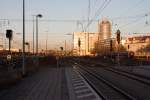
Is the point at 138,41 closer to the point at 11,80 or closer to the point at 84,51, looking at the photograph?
the point at 84,51

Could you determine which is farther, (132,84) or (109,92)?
(132,84)

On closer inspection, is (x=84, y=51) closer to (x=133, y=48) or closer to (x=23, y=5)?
(x=133, y=48)

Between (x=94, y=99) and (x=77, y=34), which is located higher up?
(x=77, y=34)

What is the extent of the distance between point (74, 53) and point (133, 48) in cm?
3405

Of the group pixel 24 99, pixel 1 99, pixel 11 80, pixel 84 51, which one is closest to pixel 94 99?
pixel 24 99

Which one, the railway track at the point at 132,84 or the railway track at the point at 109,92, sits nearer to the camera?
the railway track at the point at 109,92

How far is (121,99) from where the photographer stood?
699 inches

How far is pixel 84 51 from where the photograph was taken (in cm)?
18762

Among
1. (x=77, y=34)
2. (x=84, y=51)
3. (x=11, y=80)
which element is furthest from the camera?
(x=84, y=51)

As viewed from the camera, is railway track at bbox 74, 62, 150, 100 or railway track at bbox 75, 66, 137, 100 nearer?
railway track at bbox 75, 66, 137, 100

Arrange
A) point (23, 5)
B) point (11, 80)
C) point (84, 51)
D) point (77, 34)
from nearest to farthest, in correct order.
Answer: point (11, 80), point (23, 5), point (77, 34), point (84, 51)

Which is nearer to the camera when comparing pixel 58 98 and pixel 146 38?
pixel 58 98

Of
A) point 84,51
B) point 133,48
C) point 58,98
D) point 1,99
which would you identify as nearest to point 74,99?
point 58,98

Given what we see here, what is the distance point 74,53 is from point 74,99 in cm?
17219
